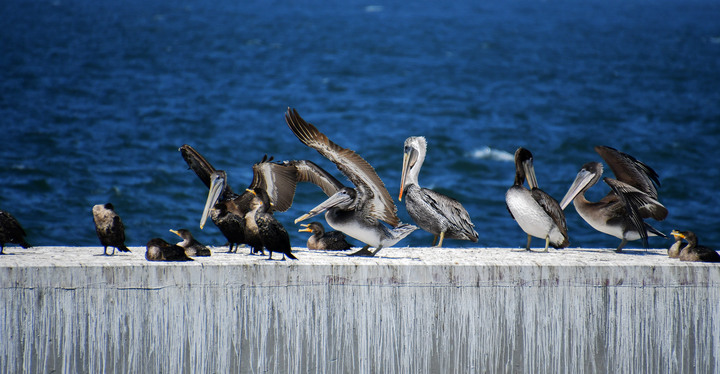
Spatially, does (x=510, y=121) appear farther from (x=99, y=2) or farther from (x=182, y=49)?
(x=99, y=2)

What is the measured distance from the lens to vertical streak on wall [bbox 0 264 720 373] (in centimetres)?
675

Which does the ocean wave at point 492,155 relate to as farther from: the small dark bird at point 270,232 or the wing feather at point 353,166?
the small dark bird at point 270,232

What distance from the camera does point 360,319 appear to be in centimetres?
707

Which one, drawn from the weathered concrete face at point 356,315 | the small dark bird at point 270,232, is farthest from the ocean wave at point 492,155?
the small dark bird at point 270,232

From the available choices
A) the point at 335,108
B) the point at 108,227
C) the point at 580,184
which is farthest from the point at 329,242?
the point at 335,108

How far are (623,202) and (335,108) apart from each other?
35.8 m

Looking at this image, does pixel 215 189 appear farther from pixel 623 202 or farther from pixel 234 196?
pixel 623 202

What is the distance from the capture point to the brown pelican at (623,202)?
860 cm

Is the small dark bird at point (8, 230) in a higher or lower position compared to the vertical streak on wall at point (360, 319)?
higher

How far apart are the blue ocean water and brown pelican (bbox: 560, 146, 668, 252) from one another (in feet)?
33.8

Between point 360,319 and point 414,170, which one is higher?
point 414,170

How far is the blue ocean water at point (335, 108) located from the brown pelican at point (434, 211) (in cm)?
1007

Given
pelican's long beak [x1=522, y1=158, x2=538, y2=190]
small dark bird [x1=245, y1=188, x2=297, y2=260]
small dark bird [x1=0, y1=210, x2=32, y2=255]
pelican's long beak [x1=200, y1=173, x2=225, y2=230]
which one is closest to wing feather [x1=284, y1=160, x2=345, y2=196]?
pelican's long beak [x1=200, y1=173, x2=225, y2=230]

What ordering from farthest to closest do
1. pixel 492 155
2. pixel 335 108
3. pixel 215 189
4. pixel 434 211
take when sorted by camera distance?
pixel 335 108 < pixel 492 155 < pixel 434 211 < pixel 215 189
